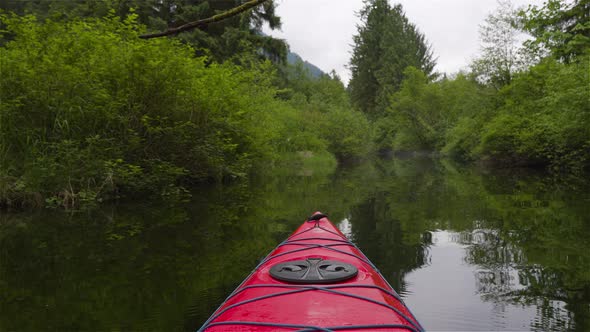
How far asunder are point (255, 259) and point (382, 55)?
39657 mm

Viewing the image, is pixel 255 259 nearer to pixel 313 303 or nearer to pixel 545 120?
pixel 313 303

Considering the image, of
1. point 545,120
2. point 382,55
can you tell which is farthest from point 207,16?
point 382,55

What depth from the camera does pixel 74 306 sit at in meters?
3.02

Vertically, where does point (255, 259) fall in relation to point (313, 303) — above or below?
below

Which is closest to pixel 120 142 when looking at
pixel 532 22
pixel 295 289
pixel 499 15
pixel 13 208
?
pixel 13 208

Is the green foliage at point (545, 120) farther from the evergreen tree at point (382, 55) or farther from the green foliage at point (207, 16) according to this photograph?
the evergreen tree at point (382, 55)

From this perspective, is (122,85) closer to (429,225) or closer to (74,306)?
(74,306)

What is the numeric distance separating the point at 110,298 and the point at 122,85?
5.58m

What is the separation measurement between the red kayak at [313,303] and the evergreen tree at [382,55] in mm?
37343

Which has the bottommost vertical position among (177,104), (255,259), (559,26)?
(255,259)

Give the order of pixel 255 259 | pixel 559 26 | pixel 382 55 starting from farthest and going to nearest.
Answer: pixel 382 55 → pixel 559 26 → pixel 255 259

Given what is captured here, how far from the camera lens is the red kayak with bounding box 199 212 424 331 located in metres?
1.81

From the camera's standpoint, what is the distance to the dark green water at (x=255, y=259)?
2865 mm

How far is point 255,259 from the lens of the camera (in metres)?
4.26
